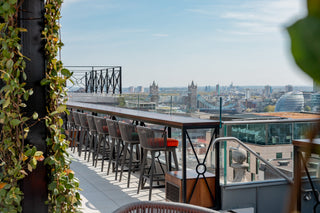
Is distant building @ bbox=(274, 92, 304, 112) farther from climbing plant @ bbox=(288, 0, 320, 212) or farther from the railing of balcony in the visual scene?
the railing of balcony

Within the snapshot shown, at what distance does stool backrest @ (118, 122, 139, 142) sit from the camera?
468 cm

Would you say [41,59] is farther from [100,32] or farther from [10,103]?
[100,32]

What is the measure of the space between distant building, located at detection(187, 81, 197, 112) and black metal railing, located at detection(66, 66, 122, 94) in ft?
26.1

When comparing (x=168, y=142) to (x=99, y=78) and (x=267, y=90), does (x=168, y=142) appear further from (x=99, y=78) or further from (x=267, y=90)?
(x=99, y=78)

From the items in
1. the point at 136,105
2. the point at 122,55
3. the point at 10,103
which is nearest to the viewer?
the point at 10,103

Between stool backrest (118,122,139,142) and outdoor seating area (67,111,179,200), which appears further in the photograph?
stool backrest (118,122,139,142)

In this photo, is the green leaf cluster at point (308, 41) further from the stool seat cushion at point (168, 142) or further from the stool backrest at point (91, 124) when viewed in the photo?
the stool backrest at point (91, 124)

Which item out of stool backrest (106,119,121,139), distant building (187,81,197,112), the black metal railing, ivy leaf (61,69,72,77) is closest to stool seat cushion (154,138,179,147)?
distant building (187,81,197,112)

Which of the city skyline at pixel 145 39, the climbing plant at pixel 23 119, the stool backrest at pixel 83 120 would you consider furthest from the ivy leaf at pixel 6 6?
the city skyline at pixel 145 39

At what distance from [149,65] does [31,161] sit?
2643 cm

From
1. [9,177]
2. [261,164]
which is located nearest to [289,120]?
[261,164]

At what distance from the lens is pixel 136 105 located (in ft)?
18.7

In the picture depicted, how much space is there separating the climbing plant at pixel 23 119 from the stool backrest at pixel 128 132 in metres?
2.53

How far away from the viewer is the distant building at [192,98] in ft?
13.8
